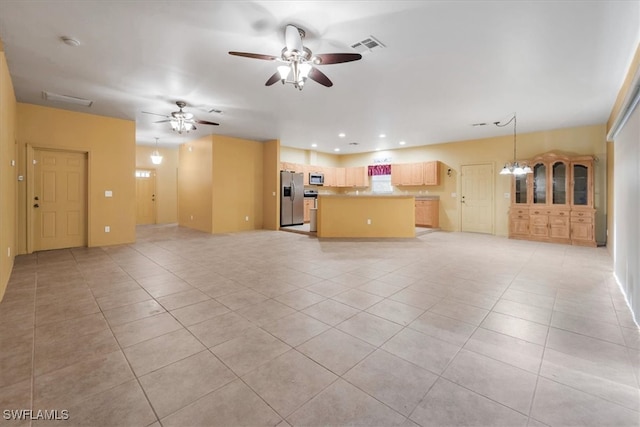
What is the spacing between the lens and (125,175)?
255 inches

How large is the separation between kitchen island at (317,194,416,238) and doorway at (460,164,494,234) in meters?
2.61

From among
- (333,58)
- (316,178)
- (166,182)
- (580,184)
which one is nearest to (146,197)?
(166,182)

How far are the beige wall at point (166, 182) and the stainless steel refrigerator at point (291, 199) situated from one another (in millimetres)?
4679

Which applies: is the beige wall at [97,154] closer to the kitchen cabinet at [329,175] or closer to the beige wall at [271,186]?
the beige wall at [271,186]

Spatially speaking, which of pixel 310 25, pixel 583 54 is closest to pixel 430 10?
pixel 310 25

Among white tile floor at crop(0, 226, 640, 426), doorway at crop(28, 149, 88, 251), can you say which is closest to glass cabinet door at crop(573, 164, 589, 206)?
white tile floor at crop(0, 226, 640, 426)

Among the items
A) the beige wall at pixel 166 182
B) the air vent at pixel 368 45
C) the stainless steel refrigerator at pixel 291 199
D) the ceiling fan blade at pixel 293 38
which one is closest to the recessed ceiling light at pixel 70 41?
the ceiling fan blade at pixel 293 38

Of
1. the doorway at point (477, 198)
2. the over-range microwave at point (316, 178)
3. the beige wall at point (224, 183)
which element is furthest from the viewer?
the over-range microwave at point (316, 178)

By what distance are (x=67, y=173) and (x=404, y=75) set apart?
686 cm

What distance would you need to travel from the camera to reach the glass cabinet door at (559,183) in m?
6.76

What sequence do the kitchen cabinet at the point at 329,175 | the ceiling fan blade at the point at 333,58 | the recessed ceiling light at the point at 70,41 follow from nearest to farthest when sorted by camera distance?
the ceiling fan blade at the point at 333,58 < the recessed ceiling light at the point at 70,41 < the kitchen cabinet at the point at 329,175

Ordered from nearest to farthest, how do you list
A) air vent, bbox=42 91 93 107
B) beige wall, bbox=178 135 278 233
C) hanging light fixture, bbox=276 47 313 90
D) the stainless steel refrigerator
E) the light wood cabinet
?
hanging light fixture, bbox=276 47 313 90
air vent, bbox=42 91 93 107
the light wood cabinet
beige wall, bbox=178 135 278 233
the stainless steel refrigerator

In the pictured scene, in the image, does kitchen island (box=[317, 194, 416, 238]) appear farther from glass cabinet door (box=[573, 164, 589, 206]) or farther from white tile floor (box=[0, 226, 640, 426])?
glass cabinet door (box=[573, 164, 589, 206])

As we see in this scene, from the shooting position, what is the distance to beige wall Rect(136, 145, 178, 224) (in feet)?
33.2
